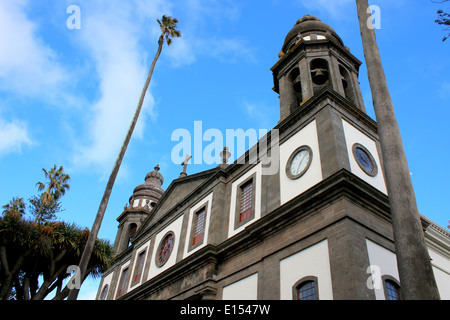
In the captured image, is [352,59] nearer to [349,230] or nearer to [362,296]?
[349,230]

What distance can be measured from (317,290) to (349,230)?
199 centimetres

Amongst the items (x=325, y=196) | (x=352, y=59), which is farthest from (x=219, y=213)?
(x=352, y=59)

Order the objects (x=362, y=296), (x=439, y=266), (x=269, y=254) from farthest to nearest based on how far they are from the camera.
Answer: (x=439, y=266), (x=269, y=254), (x=362, y=296)

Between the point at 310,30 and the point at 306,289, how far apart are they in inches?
625

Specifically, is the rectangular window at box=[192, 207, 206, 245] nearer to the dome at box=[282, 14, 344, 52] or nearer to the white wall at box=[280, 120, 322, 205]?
the white wall at box=[280, 120, 322, 205]

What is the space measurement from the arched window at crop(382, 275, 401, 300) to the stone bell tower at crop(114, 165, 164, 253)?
69.1 feet

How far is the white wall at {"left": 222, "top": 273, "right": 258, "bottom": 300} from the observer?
13.8m

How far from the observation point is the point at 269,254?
13.6 m

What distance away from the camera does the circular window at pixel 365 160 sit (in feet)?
46.4

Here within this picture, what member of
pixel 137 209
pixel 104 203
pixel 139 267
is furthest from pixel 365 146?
pixel 137 209

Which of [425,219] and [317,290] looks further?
[425,219]

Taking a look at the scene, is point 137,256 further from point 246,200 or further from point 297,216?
point 297,216

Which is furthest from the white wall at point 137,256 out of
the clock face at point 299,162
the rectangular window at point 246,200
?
the clock face at point 299,162

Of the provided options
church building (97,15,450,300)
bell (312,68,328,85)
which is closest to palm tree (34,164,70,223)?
→ church building (97,15,450,300)
